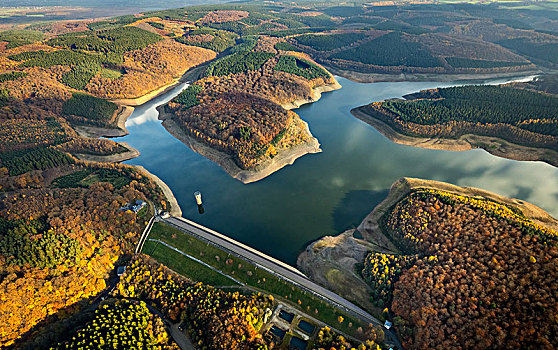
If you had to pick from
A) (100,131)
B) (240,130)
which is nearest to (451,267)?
(240,130)

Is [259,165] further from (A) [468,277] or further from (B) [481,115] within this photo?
(B) [481,115]

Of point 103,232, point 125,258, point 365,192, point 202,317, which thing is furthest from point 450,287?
point 103,232

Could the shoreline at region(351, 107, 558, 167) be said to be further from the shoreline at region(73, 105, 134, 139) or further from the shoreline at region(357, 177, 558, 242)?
the shoreline at region(73, 105, 134, 139)

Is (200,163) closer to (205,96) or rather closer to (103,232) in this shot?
(103,232)

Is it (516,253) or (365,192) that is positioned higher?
(516,253)

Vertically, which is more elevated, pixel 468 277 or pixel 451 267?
pixel 468 277

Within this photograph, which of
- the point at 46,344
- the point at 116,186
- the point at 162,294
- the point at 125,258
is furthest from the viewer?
the point at 116,186

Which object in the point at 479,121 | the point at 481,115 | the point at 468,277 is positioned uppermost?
the point at 481,115
